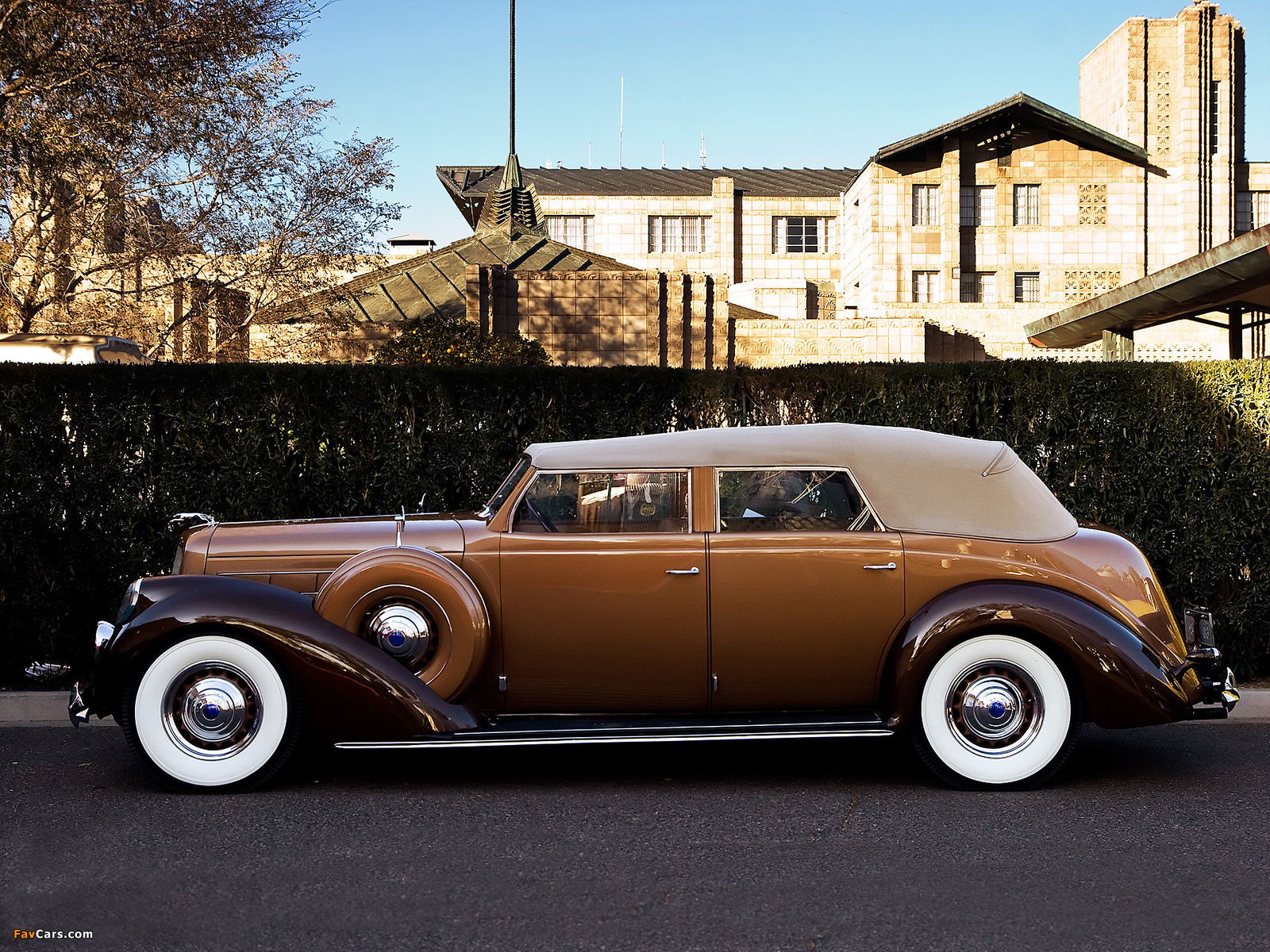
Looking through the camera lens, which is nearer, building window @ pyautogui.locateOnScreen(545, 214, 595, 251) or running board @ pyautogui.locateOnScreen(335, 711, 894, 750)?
running board @ pyautogui.locateOnScreen(335, 711, 894, 750)

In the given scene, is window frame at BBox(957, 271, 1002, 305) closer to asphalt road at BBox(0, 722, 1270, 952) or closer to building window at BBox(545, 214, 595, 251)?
building window at BBox(545, 214, 595, 251)

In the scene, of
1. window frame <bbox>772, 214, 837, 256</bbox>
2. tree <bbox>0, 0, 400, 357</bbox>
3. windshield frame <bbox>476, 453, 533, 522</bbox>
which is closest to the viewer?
windshield frame <bbox>476, 453, 533, 522</bbox>

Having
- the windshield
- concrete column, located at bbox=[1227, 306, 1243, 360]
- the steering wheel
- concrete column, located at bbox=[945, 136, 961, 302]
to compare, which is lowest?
the steering wheel

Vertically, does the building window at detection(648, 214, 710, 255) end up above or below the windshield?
above

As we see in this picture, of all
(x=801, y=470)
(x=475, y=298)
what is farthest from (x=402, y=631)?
(x=475, y=298)

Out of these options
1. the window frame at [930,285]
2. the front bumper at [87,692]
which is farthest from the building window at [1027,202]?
the front bumper at [87,692]

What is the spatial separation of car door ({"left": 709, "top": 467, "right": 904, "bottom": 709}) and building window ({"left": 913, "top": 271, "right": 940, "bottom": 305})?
4300cm

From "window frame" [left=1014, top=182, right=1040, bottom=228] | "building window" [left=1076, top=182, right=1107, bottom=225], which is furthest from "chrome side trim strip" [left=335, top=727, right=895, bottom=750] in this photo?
"building window" [left=1076, top=182, right=1107, bottom=225]

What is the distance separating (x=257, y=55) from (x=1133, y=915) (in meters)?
14.7

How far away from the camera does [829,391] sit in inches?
311

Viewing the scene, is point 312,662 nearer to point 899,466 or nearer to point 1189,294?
point 899,466

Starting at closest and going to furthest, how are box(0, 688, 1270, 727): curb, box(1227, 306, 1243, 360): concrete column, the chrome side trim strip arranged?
the chrome side trim strip
box(0, 688, 1270, 727): curb
box(1227, 306, 1243, 360): concrete column

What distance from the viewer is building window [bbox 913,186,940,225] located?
4662 cm

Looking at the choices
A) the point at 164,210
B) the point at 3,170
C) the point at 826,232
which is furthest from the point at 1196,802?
the point at 826,232
